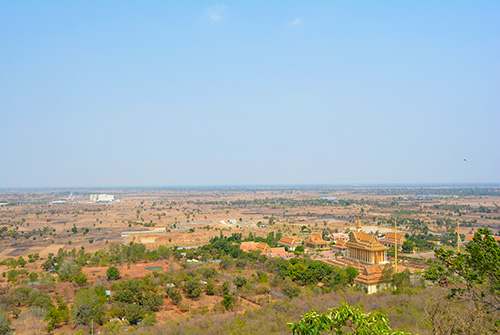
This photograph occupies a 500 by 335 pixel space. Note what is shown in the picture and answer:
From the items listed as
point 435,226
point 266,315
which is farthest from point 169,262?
point 435,226

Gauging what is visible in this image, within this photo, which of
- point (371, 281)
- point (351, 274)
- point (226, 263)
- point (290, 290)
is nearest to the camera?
point (290, 290)

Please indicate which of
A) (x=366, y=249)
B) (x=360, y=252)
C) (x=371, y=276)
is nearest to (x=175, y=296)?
(x=371, y=276)

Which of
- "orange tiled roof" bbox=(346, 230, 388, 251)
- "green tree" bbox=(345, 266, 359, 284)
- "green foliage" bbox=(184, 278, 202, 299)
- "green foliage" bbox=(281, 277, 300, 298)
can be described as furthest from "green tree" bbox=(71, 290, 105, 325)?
"orange tiled roof" bbox=(346, 230, 388, 251)

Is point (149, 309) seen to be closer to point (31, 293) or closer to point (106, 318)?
point (106, 318)

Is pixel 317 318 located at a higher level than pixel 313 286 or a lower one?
higher

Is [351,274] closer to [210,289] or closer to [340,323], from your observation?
[210,289]

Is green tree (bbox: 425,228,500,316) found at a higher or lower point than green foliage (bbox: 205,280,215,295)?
higher

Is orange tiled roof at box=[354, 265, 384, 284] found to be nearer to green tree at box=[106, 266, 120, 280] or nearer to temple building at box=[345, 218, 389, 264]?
temple building at box=[345, 218, 389, 264]
